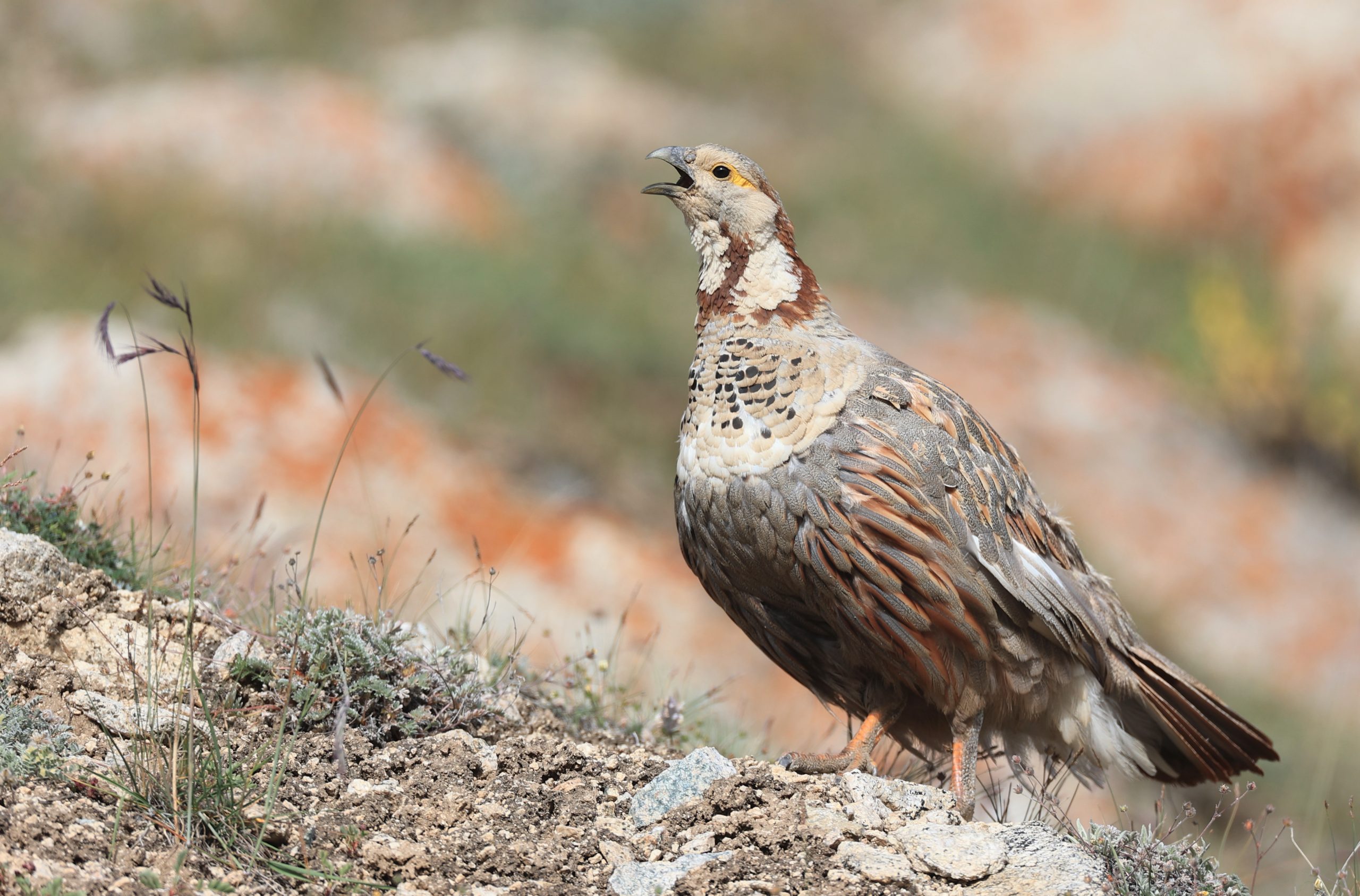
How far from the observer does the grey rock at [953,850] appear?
137 inches

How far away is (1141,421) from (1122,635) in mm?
9045

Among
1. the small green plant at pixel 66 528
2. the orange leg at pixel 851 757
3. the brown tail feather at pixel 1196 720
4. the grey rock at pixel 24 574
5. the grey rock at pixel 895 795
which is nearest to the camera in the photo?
the grey rock at pixel 895 795

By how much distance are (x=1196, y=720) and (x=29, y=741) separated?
12.7 ft

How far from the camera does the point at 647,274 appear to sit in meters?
13.1

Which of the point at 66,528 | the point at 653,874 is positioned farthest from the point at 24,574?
the point at 653,874

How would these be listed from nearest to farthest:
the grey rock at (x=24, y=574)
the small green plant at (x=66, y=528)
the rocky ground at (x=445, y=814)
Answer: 1. the rocky ground at (x=445, y=814)
2. the grey rock at (x=24, y=574)
3. the small green plant at (x=66, y=528)

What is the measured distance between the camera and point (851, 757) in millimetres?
4164

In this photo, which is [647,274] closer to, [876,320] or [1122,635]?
[876,320]

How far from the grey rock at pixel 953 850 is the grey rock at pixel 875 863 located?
44mm

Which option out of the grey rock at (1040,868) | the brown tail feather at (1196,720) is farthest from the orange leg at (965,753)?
the brown tail feather at (1196,720)

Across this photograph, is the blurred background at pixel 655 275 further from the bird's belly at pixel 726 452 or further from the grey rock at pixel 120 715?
the bird's belly at pixel 726 452

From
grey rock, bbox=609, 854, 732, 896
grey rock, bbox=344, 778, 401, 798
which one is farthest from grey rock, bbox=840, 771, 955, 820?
grey rock, bbox=344, 778, 401, 798

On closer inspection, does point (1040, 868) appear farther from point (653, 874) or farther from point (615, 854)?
point (615, 854)

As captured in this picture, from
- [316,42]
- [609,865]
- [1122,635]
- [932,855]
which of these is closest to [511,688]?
[609,865]
